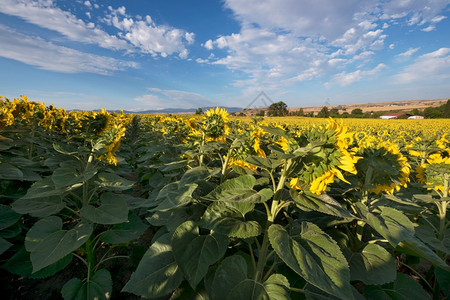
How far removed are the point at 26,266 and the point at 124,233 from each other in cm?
106

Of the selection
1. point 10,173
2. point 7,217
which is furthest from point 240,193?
point 7,217

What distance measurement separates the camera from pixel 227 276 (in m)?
1.36

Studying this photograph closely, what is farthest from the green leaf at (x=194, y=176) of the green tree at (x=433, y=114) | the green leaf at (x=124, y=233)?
the green tree at (x=433, y=114)

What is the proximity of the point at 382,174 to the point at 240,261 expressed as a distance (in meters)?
1.70

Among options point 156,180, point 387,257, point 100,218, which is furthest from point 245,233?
point 156,180

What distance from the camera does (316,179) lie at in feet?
4.48

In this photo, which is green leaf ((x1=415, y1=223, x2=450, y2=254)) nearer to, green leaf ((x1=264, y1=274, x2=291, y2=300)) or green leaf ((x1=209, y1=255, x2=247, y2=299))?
green leaf ((x1=264, y1=274, x2=291, y2=300))

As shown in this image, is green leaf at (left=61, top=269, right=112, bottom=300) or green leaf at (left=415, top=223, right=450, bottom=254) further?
green leaf at (left=415, top=223, right=450, bottom=254)

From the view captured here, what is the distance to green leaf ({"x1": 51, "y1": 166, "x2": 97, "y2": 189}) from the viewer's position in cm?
178

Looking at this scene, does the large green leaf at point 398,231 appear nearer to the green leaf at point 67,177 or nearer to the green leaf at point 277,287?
the green leaf at point 277,287

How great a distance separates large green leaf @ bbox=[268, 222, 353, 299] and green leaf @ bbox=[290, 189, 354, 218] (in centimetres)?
20

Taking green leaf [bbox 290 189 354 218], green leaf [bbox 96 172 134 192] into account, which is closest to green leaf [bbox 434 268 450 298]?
green leaf [bbox 290 189 354 218]

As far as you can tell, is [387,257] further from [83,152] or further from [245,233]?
[83,152]

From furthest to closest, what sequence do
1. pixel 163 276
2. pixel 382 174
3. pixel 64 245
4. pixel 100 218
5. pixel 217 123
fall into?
pixel 217 123 → pixel 382 174 → pixel 100 218 → pixel 64 245 → pixel 163 276
